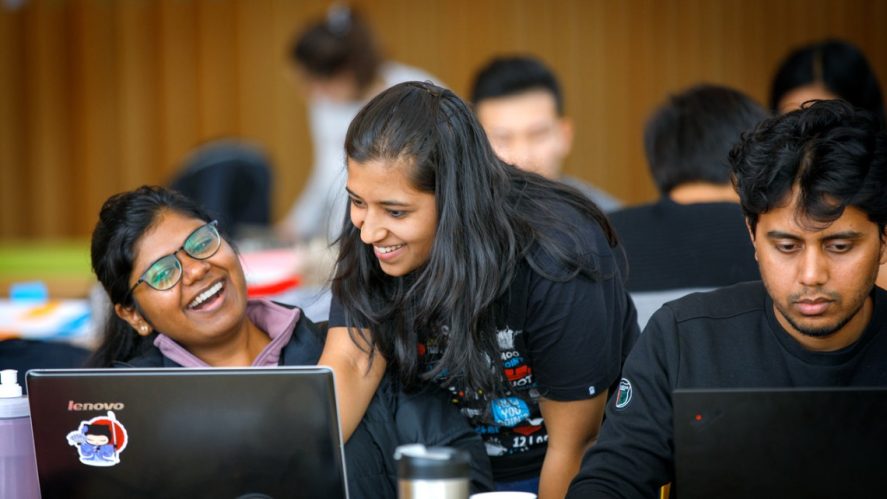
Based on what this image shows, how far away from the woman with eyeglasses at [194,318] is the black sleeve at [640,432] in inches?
13.9

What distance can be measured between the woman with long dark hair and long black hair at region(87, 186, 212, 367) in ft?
1.12

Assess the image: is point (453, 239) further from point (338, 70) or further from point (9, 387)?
point (338, 70)

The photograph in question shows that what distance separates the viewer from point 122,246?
196 centimetres

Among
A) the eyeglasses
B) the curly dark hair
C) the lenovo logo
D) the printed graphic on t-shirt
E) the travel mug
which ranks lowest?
the printed graphic on t-shirt

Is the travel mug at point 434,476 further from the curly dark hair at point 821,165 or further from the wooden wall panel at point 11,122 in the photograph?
the wooden wall panel at point 11,122

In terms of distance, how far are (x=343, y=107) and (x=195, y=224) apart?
2.10 m

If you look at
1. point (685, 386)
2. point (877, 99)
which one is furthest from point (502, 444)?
point (877, 99)

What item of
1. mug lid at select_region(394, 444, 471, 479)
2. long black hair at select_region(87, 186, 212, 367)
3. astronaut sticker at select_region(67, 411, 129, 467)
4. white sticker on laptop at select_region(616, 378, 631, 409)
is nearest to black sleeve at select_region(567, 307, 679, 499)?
white sticker on laptop at select_region(616, 378, 631, 409)

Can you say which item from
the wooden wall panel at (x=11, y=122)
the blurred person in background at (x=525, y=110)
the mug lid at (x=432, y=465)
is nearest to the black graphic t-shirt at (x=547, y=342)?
the mug lid at (x=432, y=465)

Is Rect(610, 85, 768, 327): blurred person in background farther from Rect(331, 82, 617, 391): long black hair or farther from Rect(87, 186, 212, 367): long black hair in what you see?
Rect(87, 186, 212, 367): long black hair

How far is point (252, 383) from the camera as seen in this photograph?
1.38m

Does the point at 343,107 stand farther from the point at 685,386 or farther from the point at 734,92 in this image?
the point at 685,386

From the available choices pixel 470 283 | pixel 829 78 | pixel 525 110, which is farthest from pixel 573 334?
pixel 829 78

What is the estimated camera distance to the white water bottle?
158 cm
